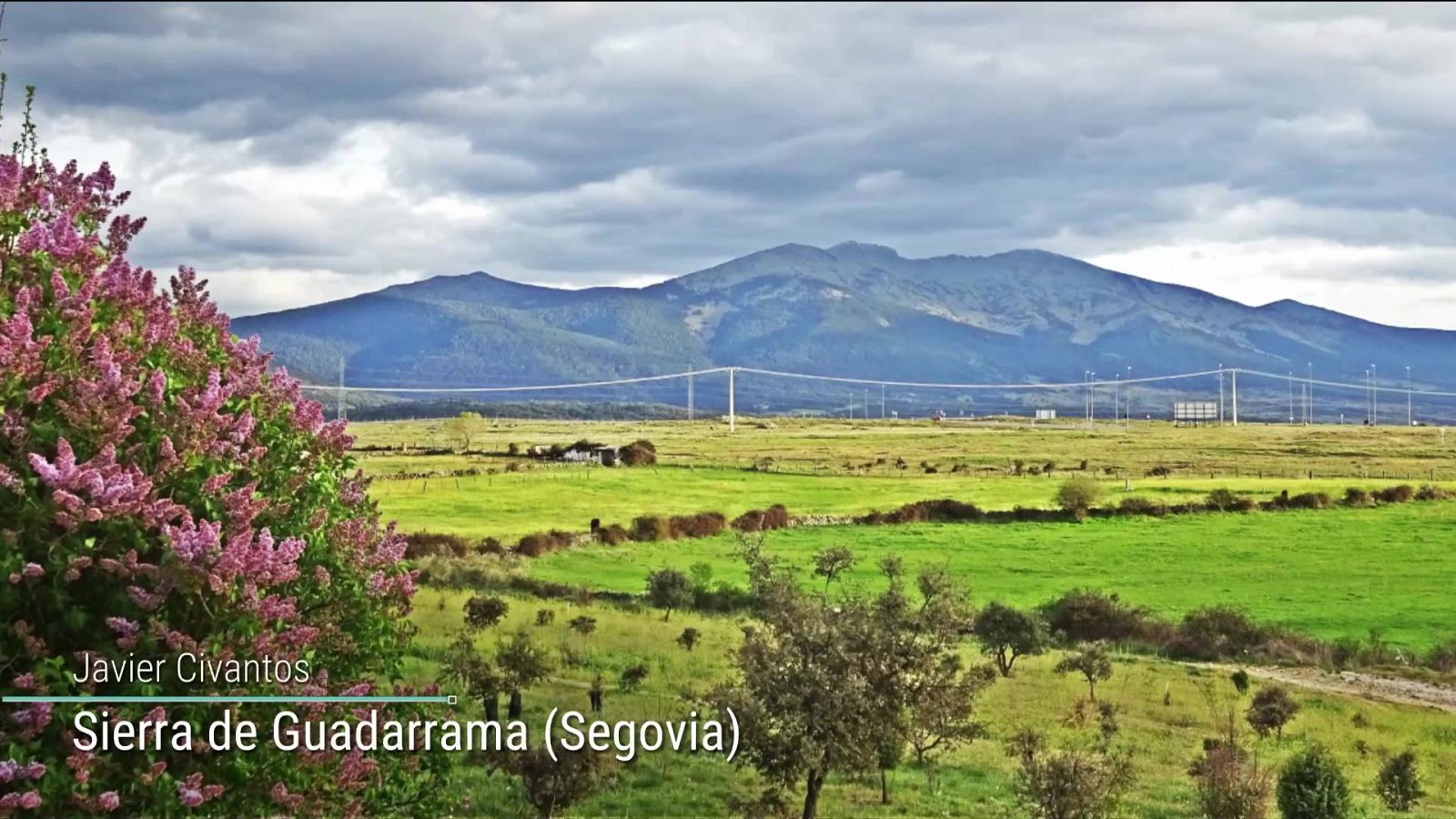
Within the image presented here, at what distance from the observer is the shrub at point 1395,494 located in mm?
89562

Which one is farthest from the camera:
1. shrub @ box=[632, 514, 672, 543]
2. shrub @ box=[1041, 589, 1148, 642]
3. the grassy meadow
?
shrub @ box=[632, 514, 672, 543]

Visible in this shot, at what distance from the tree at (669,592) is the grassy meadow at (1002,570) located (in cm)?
255

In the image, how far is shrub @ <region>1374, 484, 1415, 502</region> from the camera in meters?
89.6

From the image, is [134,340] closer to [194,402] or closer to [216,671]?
[194,402]

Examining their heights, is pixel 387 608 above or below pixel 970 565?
above

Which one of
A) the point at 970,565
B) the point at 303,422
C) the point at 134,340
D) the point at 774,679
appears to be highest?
the point at 134,340

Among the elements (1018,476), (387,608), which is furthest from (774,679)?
(1018,476)

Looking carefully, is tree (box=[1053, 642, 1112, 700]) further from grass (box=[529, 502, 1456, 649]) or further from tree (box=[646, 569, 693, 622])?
grass (box=[529, 502, 1456, 649])

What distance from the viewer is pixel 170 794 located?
6180 millimetres

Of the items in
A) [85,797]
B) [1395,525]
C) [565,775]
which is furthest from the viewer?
[1395,525]

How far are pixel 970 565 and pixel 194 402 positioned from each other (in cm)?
6387

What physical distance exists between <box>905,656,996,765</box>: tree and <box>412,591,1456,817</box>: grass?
0.85 m

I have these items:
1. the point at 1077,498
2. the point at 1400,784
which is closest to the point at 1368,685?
the point at 1400,784

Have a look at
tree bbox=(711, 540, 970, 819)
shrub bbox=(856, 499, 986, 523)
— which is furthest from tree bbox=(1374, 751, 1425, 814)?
shrub bbox=(856, 499, 986, 523)
